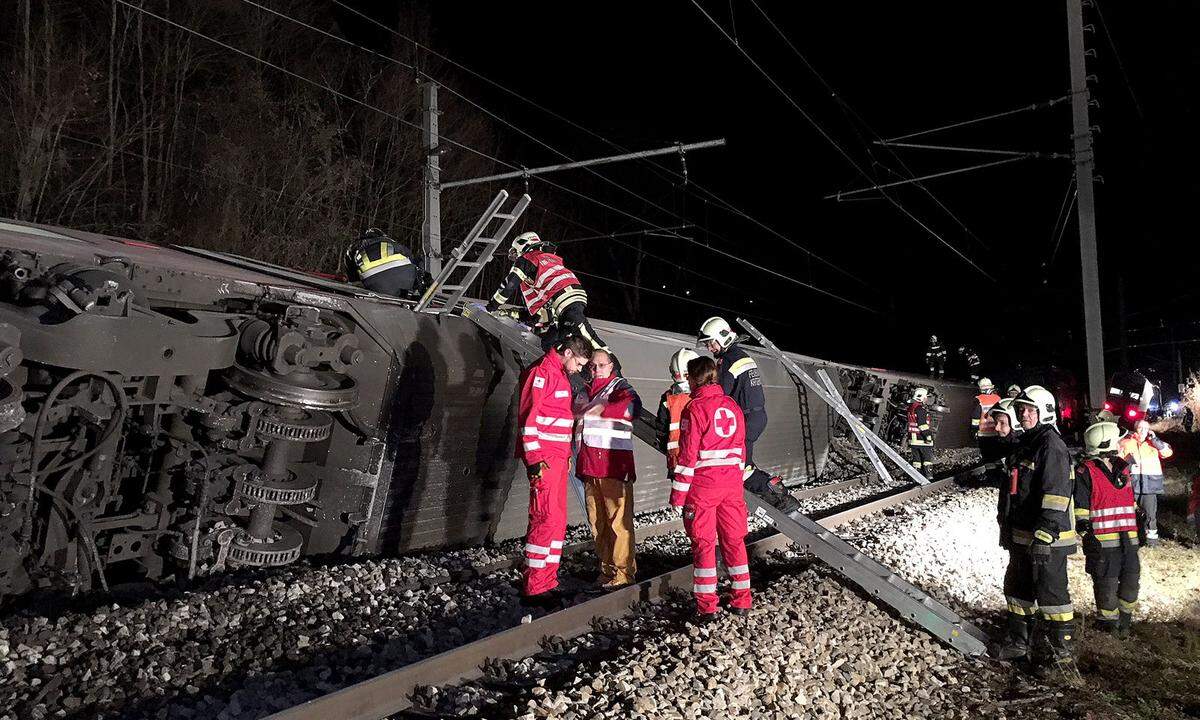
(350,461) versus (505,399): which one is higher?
(505,399)

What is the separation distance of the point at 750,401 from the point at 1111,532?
126 inches

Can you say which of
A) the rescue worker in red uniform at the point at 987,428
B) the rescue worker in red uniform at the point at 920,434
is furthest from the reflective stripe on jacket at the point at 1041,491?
the rescue worker in red uniform at the point at 920,434

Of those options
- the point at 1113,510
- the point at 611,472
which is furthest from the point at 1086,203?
the point at 611,472

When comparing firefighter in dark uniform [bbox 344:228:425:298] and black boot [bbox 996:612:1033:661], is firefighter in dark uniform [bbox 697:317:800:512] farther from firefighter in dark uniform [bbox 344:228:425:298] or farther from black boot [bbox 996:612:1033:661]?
firefighter in dark uniform [bbox 344:228:425:298]

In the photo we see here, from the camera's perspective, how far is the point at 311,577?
4.98 metres

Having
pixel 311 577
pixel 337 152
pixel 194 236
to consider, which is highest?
pixel 337 152

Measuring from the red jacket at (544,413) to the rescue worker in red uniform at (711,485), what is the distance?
85 centimetres

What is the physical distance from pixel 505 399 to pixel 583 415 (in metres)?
1.61

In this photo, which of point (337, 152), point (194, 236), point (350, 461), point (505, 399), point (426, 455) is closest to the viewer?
point (350, 461)

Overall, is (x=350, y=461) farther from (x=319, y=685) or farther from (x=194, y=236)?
(x=194, y=236)

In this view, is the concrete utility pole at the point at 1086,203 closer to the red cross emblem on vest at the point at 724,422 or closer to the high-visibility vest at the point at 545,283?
the red cross emblem on vest at the point at 724,422

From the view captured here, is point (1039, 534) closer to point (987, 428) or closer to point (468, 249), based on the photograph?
point (468, 249)

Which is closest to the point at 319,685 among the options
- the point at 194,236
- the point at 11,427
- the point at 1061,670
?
the point at 11,427

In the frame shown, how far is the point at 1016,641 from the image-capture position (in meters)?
5.40
